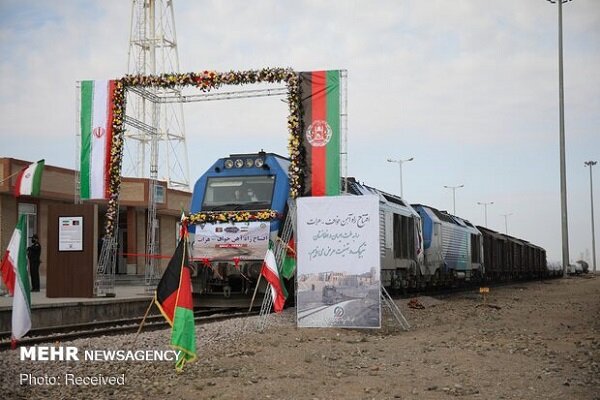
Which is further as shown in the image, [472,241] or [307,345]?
[472,241]

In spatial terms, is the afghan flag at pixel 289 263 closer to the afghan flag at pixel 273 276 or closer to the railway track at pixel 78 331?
the railway track at pixel 78 331

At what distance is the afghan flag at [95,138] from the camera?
2050 centimetres

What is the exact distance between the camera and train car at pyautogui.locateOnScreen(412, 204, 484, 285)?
2729 centimetres

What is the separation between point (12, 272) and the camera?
9.37 metres

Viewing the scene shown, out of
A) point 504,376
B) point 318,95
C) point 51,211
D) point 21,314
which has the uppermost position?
point 318,95

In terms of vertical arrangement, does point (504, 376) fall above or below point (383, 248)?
below

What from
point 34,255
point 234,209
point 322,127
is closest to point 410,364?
point 234,209

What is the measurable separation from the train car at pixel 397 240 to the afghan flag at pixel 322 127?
1.95 ft

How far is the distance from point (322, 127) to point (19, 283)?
11.1 m

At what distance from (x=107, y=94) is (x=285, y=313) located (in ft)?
32.1

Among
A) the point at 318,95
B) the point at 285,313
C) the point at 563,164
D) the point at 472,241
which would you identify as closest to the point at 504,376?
the point at 285,313

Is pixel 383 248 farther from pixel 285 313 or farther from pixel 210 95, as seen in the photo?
pixel 210 95

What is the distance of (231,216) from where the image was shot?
15.9 m

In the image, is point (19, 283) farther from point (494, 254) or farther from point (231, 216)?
point (494, 254)
